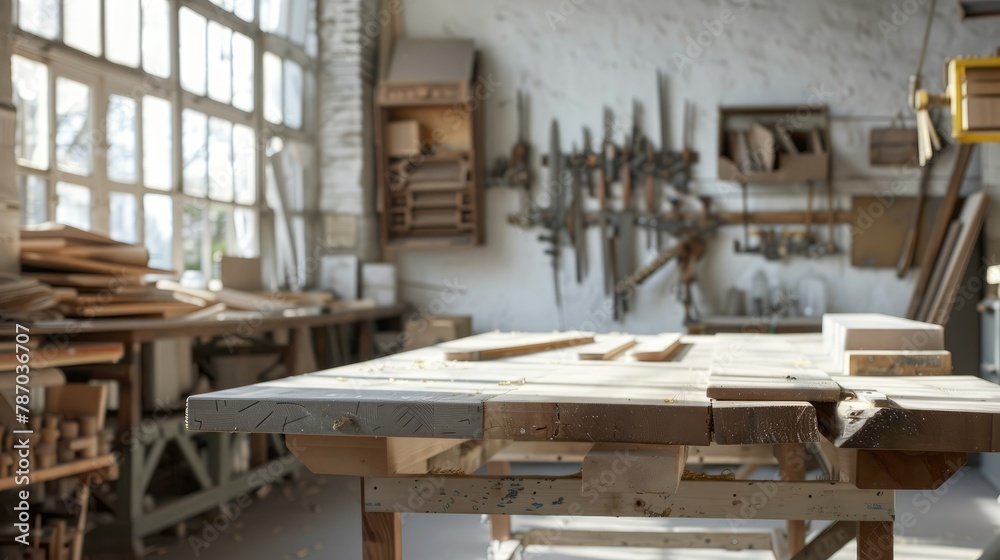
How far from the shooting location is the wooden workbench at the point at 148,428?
368 cm

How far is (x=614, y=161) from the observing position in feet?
21.9

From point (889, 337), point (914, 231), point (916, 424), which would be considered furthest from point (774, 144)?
point (916, 424)

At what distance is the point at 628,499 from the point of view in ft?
6.58

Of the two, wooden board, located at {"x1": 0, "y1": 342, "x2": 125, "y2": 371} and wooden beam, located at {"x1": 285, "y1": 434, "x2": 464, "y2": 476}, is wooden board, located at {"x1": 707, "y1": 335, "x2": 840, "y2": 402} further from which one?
wooden board, located at {"x1": 0, "y1": 342, "x2": 125, "y2": 371}

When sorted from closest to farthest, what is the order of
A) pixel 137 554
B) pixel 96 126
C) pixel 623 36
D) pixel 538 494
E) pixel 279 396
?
pixel 279 396
pixel 538 494
pixel 137 554
pixel 96 126
pixel 623 36

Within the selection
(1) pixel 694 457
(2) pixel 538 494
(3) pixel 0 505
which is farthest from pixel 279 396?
(3) pixel 0 505

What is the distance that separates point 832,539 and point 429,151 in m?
5.02

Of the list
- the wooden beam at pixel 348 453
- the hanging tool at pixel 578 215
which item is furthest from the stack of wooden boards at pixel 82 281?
the hanging tool at pixel 578 215

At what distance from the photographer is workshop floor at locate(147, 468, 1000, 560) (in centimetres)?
420

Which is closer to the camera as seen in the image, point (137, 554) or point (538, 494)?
point (538, 494)

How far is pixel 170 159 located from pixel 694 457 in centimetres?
322

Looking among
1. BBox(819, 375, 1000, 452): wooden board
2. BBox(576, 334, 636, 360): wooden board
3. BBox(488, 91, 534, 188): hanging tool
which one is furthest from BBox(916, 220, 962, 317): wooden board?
BBox(819, 375, 1000, 452): wooden board

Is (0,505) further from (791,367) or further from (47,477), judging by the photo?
(791,367)

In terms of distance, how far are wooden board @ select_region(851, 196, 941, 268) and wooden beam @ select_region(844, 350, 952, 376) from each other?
447 centimetres
